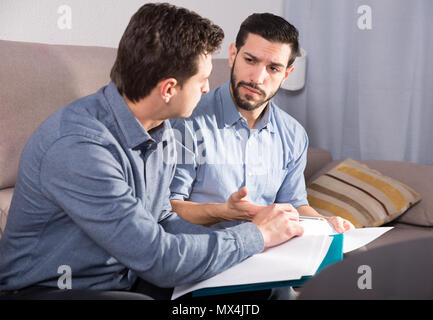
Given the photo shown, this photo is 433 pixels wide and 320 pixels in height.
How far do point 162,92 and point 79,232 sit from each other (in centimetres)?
31

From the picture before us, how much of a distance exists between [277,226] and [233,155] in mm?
536

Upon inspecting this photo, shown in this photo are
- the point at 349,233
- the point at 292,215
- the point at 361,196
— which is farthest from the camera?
the point at 361,196

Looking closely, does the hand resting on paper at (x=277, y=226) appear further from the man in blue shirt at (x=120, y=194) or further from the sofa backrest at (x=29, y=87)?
the sofa backrest at (x=29, y=87)

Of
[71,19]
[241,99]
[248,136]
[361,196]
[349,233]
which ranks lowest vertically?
[361,196]

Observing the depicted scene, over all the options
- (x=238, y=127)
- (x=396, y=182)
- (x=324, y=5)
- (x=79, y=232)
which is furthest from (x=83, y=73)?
(x=324, y=5)

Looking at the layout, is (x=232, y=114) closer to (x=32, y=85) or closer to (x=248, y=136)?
(x=248, y=136)

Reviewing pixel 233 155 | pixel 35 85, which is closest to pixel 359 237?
pixel 233 155

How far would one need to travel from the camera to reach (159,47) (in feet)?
3.24

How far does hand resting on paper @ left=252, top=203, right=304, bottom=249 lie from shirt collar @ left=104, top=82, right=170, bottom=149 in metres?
0.29

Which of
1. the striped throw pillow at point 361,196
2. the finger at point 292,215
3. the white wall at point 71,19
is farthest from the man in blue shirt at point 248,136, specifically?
the white wall at point 71,19

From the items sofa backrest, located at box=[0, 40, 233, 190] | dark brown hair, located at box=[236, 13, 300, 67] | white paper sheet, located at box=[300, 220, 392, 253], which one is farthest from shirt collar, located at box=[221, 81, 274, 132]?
white paper sheet, located at box=[300, 220, 392, 253]

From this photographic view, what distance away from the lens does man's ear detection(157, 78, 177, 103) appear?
102 centimetres

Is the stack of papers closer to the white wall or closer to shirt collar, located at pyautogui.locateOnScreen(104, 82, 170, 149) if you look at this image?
shirt collar, located at pyautogui.locateOnScreen(104, 82, 170, 149)

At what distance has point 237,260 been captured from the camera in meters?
0.98
